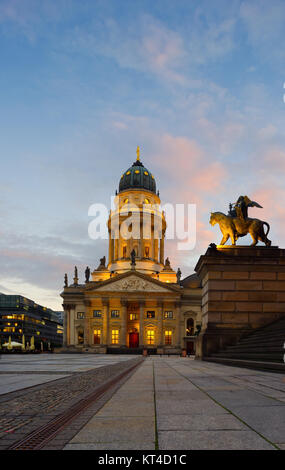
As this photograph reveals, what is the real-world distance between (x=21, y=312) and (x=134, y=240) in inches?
2794

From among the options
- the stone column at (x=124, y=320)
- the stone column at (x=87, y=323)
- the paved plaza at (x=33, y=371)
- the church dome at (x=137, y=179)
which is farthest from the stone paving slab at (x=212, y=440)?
the church dome at (x=137, y=179)

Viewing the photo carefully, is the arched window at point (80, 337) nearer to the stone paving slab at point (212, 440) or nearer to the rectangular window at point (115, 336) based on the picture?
the rectangular window at point (115, 336)

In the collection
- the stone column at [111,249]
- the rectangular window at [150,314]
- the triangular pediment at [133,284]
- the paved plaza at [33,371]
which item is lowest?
the rectangular window at [150,314]

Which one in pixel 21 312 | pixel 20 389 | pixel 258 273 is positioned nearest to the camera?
pixel 20 389

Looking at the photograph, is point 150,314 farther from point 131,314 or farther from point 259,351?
point 259,351

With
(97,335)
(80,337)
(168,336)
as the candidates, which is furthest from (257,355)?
(80,337)

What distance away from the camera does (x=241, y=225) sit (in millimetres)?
25766

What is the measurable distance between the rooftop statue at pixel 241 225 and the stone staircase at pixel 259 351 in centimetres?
549

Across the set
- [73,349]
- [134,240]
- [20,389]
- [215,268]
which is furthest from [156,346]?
[20,389]

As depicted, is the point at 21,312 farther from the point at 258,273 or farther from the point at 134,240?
the point at 258,273

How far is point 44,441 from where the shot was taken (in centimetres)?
445

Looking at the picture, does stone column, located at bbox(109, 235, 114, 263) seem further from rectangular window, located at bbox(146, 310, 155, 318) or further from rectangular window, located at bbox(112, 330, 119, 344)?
rectangular window, located at bbox(112, 330, 119, 344)

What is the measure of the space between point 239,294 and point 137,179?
350ft

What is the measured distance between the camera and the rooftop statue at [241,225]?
25.5 m
